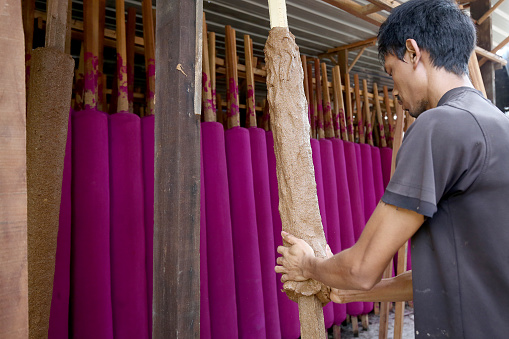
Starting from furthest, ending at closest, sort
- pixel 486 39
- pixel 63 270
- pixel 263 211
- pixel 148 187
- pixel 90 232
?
1. pixel 486 39
2. pixel 263 211
3. pixel 148 187
4. pixel 90 232
5. pixel 63 270

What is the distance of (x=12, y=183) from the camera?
883 mm

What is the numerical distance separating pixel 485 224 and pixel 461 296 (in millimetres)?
202

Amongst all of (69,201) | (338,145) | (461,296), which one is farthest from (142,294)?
(338,145)

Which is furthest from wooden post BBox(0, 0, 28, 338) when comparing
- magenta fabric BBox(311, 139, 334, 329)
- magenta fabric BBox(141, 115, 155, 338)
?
magenta fabric BBox(311, 139, 334, 329)

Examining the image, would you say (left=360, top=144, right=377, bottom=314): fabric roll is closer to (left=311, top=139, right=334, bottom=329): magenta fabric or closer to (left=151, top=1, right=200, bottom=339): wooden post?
(left=311, top=139, right=334, bottom=329): magenta fabric

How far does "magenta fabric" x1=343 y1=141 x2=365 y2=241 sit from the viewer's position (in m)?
3.46

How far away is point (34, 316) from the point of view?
1220mm

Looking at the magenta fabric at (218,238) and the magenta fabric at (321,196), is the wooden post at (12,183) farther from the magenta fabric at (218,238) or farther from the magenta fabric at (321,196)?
the magenta fabric at (321,196)

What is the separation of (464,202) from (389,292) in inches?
23.1

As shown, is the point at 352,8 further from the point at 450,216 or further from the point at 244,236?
the point at 450,216

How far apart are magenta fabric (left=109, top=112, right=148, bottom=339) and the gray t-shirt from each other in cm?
148

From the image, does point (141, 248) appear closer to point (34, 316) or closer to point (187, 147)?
point (34, 316)

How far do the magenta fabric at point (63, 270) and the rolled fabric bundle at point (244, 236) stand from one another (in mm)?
1026

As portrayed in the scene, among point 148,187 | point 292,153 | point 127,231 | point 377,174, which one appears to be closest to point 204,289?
point 127,231
